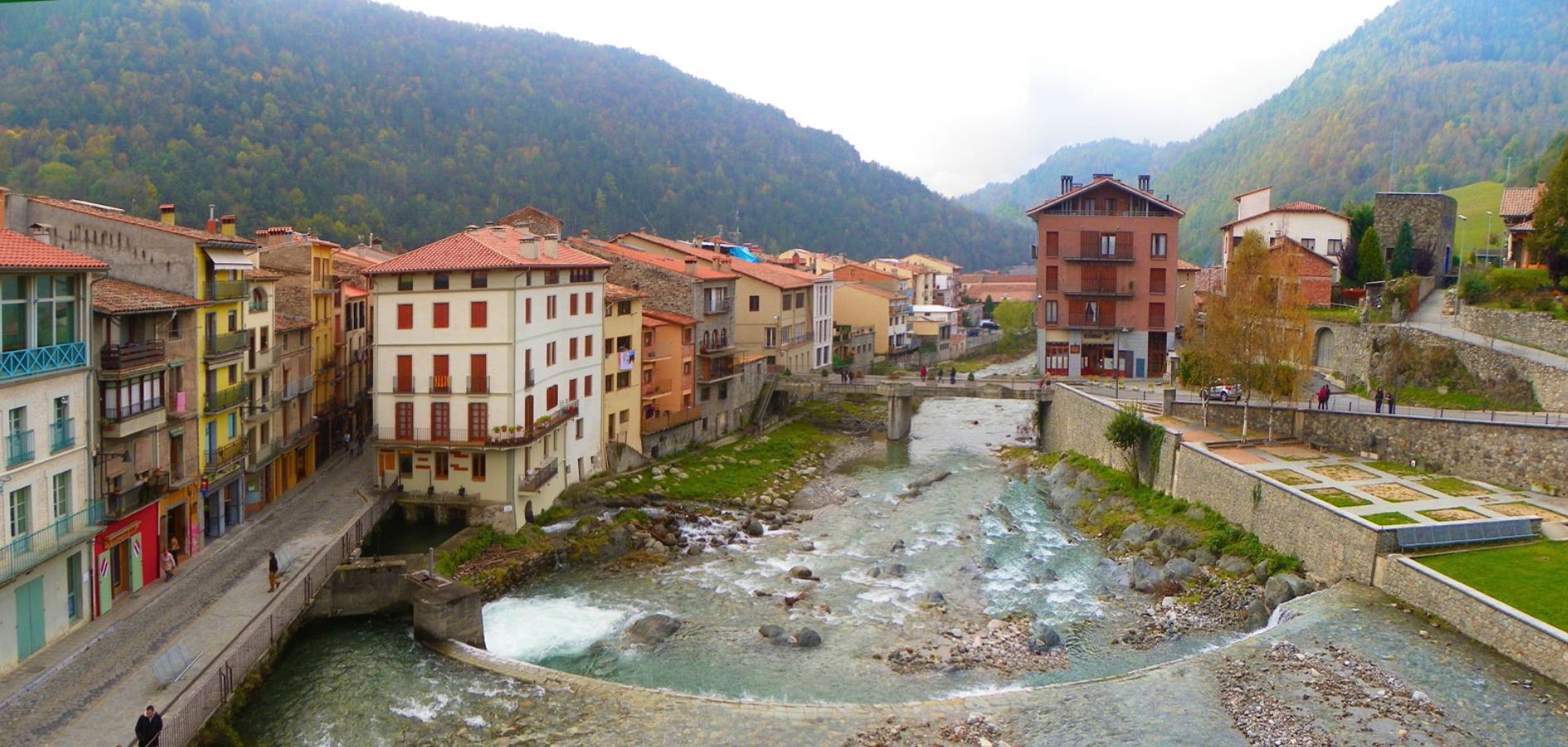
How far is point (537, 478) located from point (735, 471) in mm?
13453

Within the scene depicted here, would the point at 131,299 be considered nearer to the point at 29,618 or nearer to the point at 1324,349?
the point at 29,618

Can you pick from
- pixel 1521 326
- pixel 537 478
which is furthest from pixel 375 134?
pixel 1521 326

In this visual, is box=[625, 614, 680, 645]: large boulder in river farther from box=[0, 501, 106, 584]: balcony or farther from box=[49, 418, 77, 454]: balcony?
box=[49, 418, 77, 454]: balcony

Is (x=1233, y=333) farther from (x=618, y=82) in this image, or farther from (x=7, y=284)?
(x=618, y=82)

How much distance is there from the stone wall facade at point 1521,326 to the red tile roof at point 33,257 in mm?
50041

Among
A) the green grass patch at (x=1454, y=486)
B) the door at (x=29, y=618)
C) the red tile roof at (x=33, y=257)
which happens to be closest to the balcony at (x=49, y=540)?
the door at (x=29, y=618)

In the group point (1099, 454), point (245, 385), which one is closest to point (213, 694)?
point (245, 385)

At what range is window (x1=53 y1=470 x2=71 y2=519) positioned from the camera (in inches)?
1045

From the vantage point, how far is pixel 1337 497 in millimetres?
35188

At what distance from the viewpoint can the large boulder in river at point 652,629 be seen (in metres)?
31.5

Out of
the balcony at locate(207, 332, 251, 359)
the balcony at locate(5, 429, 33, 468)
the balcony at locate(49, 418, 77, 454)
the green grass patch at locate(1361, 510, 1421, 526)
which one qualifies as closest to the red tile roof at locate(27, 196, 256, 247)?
the balcony at locate(207, 332, 251, 359)

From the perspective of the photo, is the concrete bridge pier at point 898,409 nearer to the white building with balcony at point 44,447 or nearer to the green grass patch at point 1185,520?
the green grass patch at point 1185,520

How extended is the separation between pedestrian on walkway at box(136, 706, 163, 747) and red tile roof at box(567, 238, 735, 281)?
39.2 meters

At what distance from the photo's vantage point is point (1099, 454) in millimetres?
51844
